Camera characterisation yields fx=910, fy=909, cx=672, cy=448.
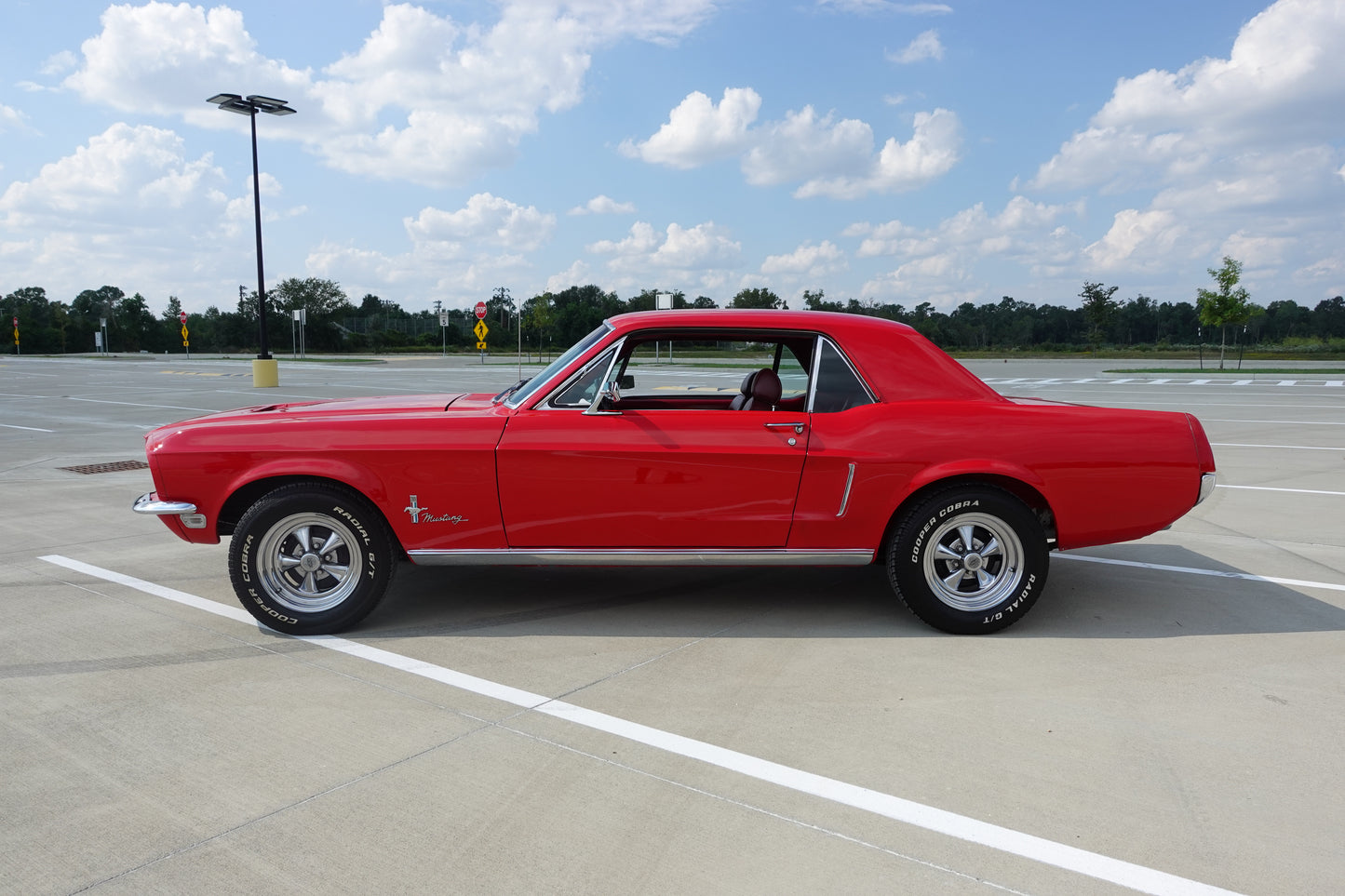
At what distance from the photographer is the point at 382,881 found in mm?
2412

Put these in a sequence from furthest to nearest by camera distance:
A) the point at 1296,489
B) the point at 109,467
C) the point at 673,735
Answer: the point at 109,467 → the point at 1296,489 → the point at 673,735

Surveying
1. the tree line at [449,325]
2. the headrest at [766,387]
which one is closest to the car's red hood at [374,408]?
the headrest at [766,387]

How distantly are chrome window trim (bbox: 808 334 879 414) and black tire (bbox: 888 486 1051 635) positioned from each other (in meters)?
0.60

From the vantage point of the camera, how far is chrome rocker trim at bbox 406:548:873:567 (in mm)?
4352

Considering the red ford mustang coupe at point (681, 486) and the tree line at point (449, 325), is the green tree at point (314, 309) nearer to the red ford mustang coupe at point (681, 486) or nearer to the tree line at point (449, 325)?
the tree line at point (449, 325)

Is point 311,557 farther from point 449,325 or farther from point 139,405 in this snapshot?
point 449,325

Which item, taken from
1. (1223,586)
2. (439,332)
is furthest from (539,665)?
(439,332)

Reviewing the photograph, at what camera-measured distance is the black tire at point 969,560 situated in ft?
14.2

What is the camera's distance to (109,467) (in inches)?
382

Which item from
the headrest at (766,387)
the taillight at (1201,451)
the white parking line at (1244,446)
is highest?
the headrest at (766,387)

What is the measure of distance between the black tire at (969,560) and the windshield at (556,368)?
5.75ft

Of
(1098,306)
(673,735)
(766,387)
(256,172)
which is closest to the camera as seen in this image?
(673,735)

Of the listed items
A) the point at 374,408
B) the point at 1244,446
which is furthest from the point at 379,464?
the point at 1244,446

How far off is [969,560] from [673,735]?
1.90 meters
